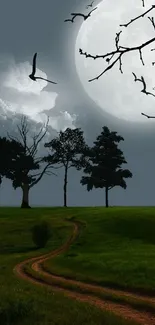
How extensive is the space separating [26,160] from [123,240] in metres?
51.7

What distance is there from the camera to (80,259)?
37.2 metres

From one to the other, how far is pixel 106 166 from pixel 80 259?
63642mm

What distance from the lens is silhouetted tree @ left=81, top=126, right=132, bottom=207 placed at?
99.4 metres

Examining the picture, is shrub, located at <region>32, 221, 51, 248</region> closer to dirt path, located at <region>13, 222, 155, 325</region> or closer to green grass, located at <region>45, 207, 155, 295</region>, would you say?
green grass, located at <region>45, 207, 155, 295</region>

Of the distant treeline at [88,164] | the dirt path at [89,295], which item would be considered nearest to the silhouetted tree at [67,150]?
the distant treeline at [88,164]

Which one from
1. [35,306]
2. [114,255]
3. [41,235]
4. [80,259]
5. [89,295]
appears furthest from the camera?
[41,235]

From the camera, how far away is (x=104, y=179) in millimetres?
100312

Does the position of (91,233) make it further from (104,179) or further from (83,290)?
(104,179)

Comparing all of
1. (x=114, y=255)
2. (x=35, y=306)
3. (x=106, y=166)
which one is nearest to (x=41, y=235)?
(x=114, y=255)

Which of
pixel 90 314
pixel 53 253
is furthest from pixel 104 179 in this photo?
pixel 90 314

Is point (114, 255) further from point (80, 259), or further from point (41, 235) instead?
point (41, 235)

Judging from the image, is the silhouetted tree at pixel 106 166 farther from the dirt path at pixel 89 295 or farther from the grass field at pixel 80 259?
the dirt path at pixel 89 295

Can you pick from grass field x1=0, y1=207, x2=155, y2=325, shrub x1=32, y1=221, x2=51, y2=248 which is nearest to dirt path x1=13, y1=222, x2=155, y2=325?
grass field x1=0, y1=207, x2=155, y2=325

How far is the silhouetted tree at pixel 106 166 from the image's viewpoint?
326 ft
